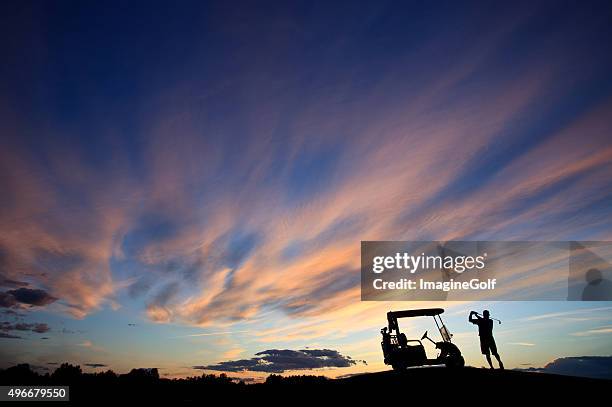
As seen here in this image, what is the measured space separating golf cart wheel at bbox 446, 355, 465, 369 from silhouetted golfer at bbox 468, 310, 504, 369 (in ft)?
10.5

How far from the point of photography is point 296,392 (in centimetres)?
1192

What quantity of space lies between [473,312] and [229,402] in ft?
34.8

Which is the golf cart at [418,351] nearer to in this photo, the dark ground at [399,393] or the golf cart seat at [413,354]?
the golf cart seat at [413,354]

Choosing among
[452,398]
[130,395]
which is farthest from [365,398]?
[130,395]

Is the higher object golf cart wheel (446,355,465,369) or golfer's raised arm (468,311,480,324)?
golfer's raised arm (468,311,480,324)

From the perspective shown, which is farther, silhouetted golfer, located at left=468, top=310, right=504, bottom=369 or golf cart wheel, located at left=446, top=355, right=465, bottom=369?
golf cart wheel, located at left=446, top=355, right=465, bottom=369

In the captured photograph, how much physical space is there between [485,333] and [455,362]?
13.6 feet

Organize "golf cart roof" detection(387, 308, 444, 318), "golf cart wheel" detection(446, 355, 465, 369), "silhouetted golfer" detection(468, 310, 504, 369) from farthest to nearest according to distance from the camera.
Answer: "golf cart roof" detection(387, 308, 444, 318) < "golf cart wheel" detection(446, 355, 465, 369) < "silhouetted golfer" detection(468, 310, 504, 369)

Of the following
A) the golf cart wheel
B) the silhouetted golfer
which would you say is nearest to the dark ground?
the silhouetted golfer

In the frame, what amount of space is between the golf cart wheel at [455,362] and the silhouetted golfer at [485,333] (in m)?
3.21

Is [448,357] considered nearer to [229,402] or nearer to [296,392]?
[296,392]

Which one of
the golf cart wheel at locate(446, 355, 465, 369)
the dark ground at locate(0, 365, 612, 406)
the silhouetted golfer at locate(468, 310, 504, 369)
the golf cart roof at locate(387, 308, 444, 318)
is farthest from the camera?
the golf cart roof at locate(387, 308, 444, 318)

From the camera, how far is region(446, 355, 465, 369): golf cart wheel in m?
18.5

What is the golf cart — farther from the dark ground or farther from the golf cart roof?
the dark ground
